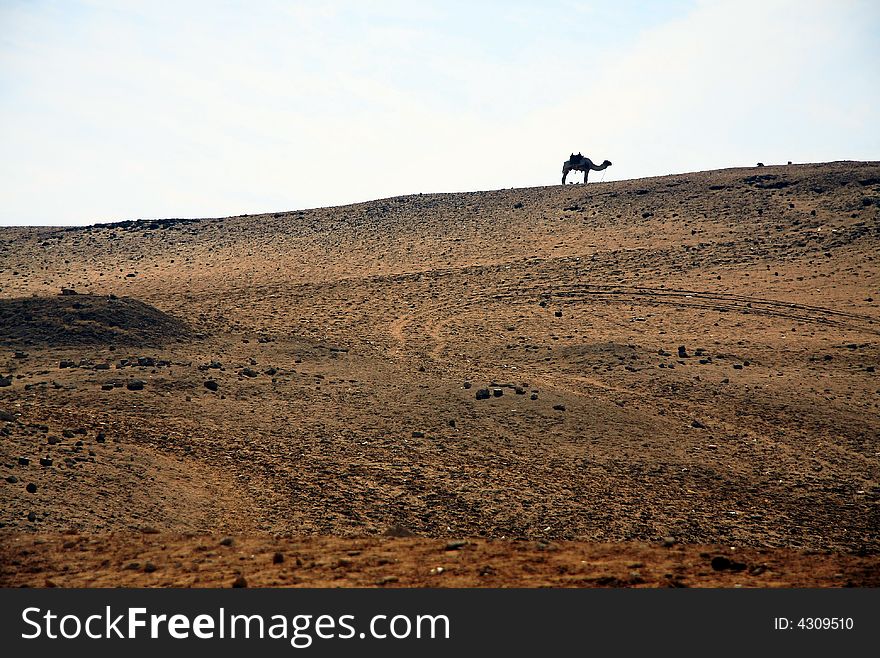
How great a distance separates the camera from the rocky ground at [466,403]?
11.6 metres

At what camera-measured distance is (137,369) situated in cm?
2003

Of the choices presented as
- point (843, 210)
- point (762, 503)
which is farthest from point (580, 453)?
point (843, 210)

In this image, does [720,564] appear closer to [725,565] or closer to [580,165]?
[725,565]

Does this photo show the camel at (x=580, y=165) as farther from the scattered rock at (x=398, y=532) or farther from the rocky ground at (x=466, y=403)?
the scattered rock at (x=398, y=532)

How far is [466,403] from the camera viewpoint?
18625mm

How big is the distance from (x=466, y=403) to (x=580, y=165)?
3294cm

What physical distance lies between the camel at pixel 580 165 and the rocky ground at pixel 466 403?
10.4 meters

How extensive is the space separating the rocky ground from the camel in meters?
10.4

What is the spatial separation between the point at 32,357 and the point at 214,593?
46.5 feet

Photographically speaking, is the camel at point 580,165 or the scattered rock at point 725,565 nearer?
the scattered rock at point 725,565

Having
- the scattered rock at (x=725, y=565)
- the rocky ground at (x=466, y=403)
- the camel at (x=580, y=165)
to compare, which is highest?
the camel at (x=580, y=165)

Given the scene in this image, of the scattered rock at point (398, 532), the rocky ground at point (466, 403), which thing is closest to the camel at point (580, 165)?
the rocky ground at point (466, 403)

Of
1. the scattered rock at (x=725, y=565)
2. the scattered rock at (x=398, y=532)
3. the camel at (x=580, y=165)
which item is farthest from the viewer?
the camel at (x=580, y=165)

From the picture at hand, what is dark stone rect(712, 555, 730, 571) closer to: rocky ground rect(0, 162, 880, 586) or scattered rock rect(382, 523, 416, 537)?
rocky ground rect(0, 162, 880, 586)
